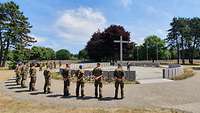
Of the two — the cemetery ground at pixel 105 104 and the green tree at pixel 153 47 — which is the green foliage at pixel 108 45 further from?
the cemetery ground at pixel 105 104

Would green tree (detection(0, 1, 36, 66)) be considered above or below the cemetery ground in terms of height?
above

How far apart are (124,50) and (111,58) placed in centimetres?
413

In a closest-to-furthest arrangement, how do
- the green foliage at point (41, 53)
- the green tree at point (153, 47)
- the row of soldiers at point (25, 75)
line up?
the row of soldiers at point (25, 75), the green tree at point (153, 47), the green foliage at point (41, 53)

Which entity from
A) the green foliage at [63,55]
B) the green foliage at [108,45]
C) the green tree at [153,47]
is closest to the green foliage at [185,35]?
the green foliage at [108,45]

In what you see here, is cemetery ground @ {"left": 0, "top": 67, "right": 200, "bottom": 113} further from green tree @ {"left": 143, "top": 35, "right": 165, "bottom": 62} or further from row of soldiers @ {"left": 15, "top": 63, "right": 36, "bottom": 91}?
green tree @ {"left": 143, "top": 35, "right": 165, "bottom": 62}

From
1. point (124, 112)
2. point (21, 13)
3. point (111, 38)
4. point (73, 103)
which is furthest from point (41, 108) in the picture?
point (111, 38)

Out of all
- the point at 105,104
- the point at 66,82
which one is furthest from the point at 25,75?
the point at 105,104

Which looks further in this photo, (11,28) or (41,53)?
(41,53)

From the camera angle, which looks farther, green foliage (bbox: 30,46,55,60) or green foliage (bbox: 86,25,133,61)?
green foliage (bbox: 30,46,55,60)

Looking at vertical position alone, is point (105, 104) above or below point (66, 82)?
below

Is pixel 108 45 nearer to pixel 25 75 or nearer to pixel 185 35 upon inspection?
pixel 185 35

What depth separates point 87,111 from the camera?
1308 cm

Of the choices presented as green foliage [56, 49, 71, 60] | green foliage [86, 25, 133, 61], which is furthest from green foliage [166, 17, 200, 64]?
green foliage [56, 49, 71, 60]

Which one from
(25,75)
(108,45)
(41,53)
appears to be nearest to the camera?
(25,75)
